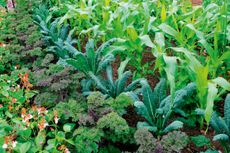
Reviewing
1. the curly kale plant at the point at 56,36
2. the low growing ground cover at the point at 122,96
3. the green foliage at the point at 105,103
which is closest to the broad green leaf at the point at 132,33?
the low growing ground cover at the point at 122,96

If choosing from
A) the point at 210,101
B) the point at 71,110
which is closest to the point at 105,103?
the point at 71,110

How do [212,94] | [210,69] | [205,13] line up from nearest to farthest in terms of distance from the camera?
1. [212,94]
2. [210,69]
3. [205,13]

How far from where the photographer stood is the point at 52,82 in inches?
101

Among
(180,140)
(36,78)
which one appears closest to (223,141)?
(180,140)

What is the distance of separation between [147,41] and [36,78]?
100cm

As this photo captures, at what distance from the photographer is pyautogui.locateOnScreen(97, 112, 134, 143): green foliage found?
1.93m

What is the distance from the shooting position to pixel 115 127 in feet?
6.34

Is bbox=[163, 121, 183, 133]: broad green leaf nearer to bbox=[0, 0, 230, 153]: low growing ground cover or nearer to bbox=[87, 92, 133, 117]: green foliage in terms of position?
bbox=[0, 0, 230, 153]: low growing ground cover

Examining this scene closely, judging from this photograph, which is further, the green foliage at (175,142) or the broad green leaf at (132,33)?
the broad green leaf at (132,33)

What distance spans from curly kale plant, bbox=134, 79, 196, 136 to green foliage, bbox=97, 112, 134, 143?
11 centimetres

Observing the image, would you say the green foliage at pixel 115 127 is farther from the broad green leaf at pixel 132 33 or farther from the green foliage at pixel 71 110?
the broad green leaf at pixel 132 33

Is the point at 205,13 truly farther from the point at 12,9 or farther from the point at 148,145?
the point at 12,9

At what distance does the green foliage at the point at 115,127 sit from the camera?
193cm

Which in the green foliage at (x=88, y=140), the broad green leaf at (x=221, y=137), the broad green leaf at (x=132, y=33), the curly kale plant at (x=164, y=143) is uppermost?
the broad green leaf at (x=132, y=33)
